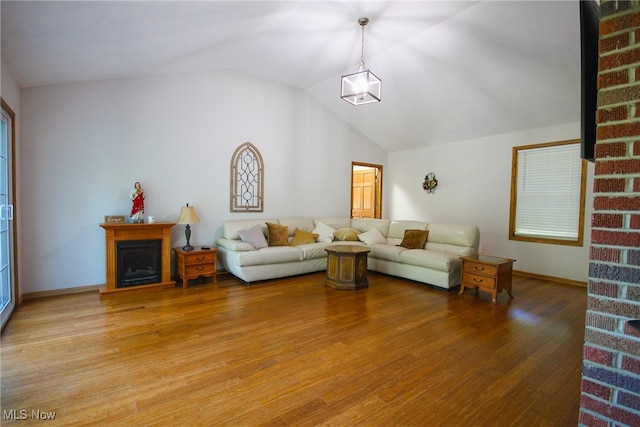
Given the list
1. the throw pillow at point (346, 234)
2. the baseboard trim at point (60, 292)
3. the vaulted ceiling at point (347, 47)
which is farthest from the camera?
the throw pillow at point (346, 234)

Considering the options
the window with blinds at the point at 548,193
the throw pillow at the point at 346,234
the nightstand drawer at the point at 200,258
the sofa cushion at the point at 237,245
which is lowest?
the nightstand drawer at the point at 200,258

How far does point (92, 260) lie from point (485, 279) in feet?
16.6

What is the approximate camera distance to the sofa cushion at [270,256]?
443 cm

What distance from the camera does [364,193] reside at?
773cm

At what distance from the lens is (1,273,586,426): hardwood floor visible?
5.90 feet

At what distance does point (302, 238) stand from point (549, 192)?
407cm

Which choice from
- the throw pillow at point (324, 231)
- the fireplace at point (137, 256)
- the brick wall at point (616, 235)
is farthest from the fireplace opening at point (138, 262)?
the brick wall at point (616, 235)

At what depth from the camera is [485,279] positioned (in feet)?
12.8

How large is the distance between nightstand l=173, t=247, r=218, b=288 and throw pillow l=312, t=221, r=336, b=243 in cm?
193

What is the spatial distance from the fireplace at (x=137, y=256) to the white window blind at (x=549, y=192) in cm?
561

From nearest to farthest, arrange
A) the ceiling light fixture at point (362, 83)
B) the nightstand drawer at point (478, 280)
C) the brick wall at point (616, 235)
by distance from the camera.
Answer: the brick wall at point (616, 235) → the ceiling light fixture at point (362, 83) → the nightstand drawer at point (478, 280)

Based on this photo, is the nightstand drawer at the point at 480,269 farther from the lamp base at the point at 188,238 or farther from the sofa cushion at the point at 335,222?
the lamp base at the point at 188,238
